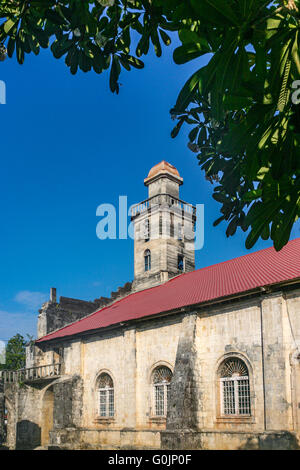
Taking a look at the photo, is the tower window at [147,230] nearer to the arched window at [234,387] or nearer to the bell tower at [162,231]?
the bell tower at [162,231]

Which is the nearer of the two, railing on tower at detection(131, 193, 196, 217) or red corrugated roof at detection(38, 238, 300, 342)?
red corrugated roof at detection(38, 238, 300, 342)

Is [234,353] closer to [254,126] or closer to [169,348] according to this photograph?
[169,348]

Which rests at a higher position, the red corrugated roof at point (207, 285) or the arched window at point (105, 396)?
the red corrugated roof at point (207, 285)

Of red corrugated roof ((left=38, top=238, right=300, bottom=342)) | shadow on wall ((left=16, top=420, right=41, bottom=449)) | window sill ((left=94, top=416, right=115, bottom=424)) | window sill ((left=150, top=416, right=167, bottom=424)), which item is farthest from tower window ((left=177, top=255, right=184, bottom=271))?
shadow on wall ((left=16, top=420, right=41, bottom=449))

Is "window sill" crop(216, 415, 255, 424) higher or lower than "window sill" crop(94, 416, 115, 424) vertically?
higher

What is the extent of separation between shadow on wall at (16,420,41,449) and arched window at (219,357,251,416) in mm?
15651

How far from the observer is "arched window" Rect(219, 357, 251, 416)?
18.1 meters

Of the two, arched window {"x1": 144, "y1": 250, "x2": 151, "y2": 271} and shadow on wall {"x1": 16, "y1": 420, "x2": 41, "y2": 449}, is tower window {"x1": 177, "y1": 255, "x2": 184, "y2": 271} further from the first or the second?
shadow on wall {"x1": 16, "y1": 420, "x2": 41, "y2": 449}

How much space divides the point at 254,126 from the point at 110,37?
2.80m

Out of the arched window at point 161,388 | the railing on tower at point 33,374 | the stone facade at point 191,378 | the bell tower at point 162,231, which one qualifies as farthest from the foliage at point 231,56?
the bell tower at point 162,231

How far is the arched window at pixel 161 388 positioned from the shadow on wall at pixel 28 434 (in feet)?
37.0

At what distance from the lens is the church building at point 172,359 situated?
1711cm

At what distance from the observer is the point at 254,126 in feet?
13.1
